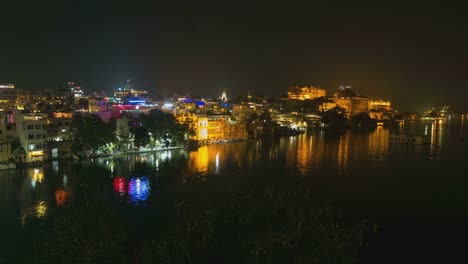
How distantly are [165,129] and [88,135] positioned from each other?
5583 mm

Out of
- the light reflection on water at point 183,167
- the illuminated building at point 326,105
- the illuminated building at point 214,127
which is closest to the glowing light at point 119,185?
the light reflection on water at point 183,167

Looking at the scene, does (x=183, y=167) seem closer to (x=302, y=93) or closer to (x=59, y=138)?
(x=59, y=138)

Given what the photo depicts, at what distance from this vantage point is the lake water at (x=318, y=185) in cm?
879

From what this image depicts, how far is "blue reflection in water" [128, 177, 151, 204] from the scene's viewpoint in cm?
1159

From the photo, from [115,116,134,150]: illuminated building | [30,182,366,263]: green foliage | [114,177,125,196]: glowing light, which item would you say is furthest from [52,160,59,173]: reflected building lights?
[30,182,366,263]: green foliage

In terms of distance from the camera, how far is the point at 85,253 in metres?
3.97

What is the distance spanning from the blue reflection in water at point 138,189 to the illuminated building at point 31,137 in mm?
5797

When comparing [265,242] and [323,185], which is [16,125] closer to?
[323,185]

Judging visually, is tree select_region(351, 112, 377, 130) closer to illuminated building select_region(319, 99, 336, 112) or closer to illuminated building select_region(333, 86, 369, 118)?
illuminated building select_region(319, 99, 336, 112)

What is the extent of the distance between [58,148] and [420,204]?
Result: 54.6ft

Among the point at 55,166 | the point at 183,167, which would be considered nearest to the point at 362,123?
the point at 183,167

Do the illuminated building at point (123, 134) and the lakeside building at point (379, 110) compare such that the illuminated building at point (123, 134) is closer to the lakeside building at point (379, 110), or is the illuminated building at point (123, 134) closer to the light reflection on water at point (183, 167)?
the light reflection on water at point (183, 167)

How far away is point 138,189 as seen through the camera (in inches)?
504

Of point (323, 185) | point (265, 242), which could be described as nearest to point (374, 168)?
point (323, 185)
